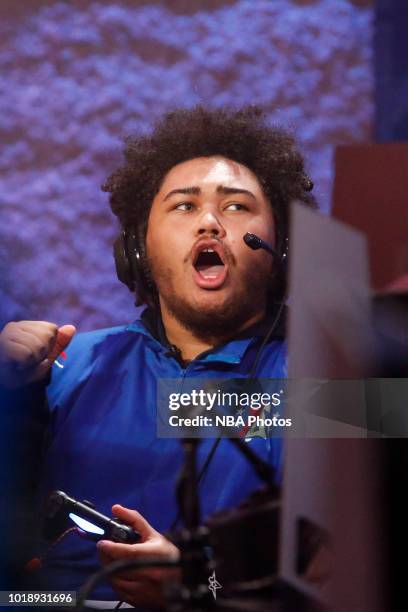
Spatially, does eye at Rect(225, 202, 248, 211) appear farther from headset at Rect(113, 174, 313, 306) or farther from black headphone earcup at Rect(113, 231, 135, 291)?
black headphone earcup at Rect(113, 231, 135, 291)

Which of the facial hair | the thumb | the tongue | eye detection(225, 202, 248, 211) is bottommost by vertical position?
the thumb

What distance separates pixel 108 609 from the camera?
1.48 m

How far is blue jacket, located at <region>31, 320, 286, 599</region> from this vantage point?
1.51 m

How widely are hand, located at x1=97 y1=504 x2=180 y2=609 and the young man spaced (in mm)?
35

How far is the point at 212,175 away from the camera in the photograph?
1644mm

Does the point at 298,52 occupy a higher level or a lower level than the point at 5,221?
higher

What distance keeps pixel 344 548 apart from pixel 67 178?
1.20m

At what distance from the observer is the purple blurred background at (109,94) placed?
1.68 m

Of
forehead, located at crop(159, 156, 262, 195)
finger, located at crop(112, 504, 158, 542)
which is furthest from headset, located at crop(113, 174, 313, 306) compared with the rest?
finger, located at crop(112, 504, 158, 542)

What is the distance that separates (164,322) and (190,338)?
7 cm

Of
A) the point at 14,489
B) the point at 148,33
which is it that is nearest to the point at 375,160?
the point at 148,33

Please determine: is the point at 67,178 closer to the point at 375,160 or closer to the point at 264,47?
the point at 264,47

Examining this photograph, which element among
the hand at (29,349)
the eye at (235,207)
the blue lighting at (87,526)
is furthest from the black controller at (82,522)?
the eye at (235,207)

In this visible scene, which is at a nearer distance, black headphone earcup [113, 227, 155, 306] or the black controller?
the black controller
